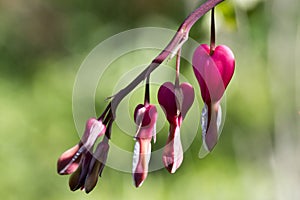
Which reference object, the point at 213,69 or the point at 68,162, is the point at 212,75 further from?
the point at 68,162

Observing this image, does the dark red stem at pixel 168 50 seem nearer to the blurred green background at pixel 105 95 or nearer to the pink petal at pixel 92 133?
the pink petal at pixel 92 133

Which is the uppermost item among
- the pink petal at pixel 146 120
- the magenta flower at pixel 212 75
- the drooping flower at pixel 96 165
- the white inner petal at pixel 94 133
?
the magenta flower at pixel 212 75

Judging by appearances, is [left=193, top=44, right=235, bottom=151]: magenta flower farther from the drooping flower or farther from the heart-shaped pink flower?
the drooping flower

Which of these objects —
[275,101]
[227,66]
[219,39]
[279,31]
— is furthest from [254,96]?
[227,66]

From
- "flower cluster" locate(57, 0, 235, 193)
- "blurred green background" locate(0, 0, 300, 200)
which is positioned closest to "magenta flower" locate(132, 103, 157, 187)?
"flower cluster" locate(57, 0, 235, 193)

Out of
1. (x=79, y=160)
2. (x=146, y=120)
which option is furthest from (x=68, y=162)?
(x=146, y=120)

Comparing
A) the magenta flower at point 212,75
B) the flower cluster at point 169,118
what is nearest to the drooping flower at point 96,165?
the flower cluster at point 169,118

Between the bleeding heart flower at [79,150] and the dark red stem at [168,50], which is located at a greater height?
the dark red stem at [168,50]
